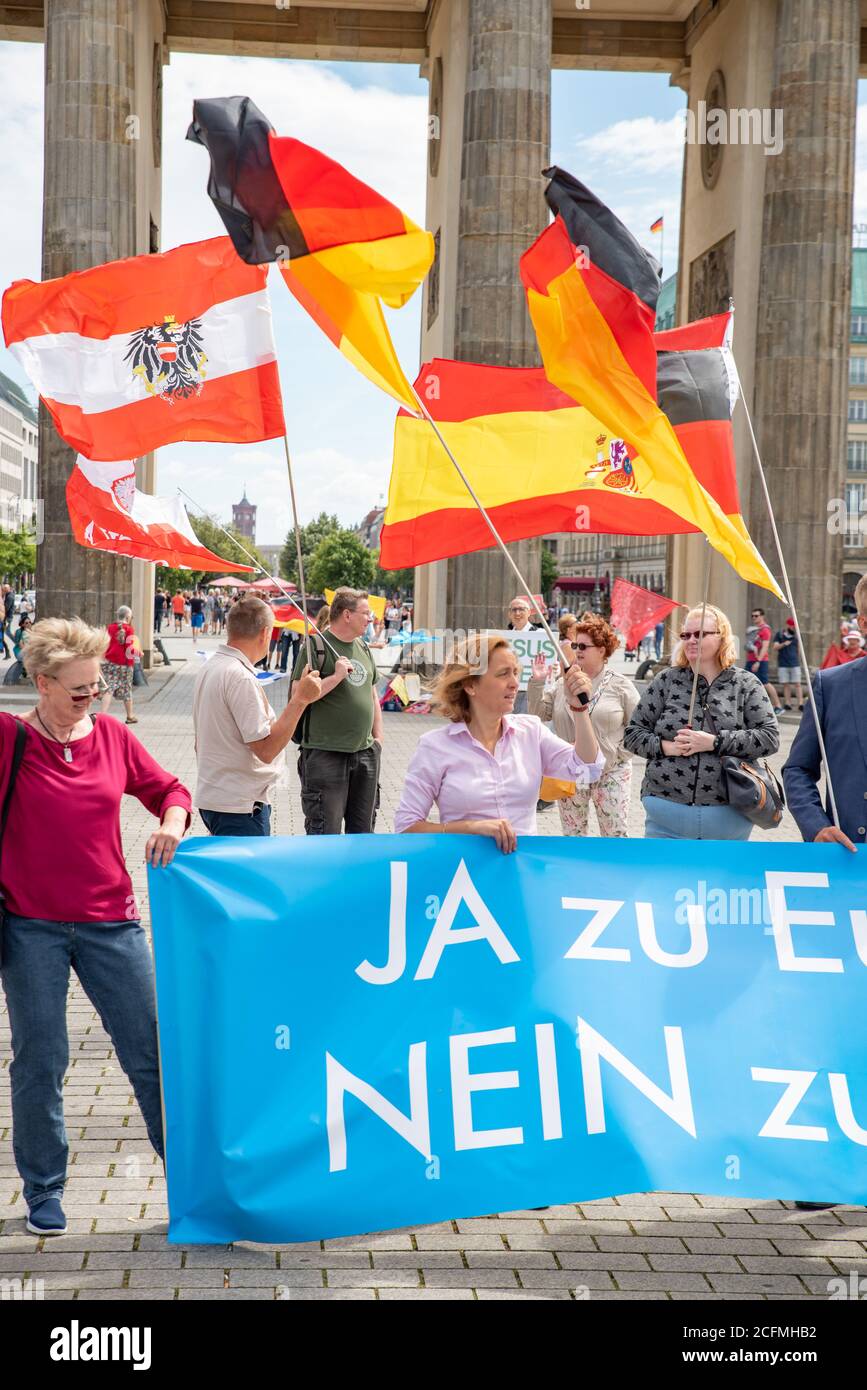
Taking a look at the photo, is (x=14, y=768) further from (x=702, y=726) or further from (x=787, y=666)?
(x=787, y=666)

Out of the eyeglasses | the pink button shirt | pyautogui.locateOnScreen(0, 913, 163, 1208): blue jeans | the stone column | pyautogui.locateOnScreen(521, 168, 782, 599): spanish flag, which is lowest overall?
pyautogui.locateOnScreen(0, 913, 163, 1208): blue jeans

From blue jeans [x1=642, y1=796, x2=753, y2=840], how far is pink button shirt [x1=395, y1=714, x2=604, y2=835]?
1313 mm

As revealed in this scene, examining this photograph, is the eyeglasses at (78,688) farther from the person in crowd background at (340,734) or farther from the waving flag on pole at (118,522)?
the waving flag on pole at (118,522)

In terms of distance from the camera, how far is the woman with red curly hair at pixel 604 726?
8.91 meters

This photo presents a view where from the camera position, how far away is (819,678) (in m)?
5.97

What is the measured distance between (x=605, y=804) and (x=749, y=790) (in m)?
2.20

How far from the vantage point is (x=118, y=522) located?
9641 mm

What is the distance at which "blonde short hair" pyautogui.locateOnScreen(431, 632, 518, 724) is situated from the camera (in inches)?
221

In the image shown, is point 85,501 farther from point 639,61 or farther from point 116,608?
point 639,61

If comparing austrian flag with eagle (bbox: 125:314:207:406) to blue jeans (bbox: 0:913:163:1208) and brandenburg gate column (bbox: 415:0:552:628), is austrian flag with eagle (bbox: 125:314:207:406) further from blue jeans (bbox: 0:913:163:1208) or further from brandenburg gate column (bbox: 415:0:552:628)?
brandenburg gate column (bbox: 415:0:552:628)

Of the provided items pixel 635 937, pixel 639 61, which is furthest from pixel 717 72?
pixel 635 937

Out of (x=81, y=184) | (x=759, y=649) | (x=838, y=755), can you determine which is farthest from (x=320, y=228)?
(x=759, y=649)

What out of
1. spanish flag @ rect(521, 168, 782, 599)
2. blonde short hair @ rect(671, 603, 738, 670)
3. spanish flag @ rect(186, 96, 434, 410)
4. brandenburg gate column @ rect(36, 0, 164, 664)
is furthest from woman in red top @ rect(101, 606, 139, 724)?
spanish flag @ rect(521, 168, 782, 599)
